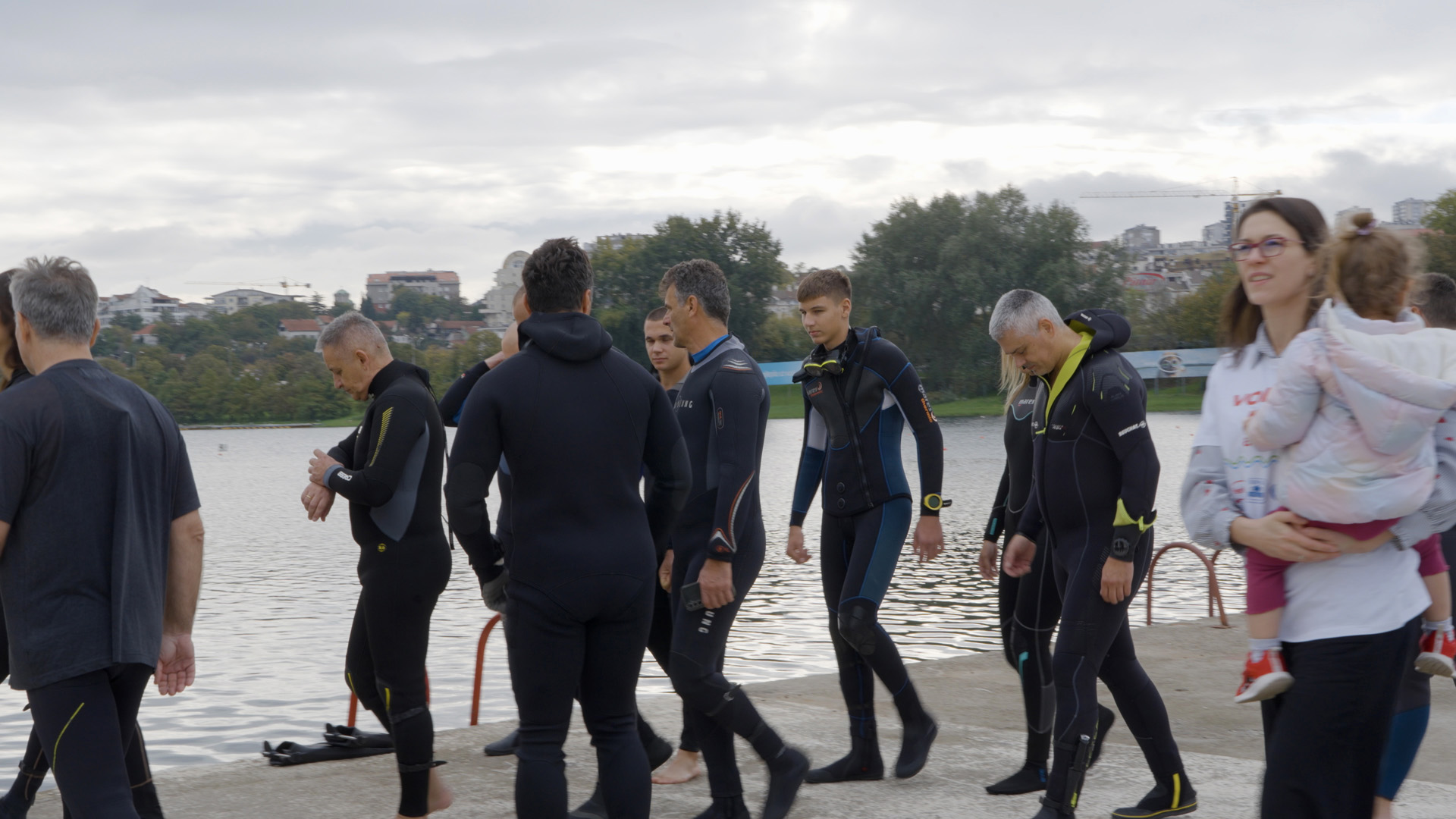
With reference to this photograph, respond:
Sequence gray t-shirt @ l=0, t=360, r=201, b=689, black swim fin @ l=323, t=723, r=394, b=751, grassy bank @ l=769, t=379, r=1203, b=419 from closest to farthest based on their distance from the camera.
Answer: gray t-shirt @ l=0, t=360, r=201, b=689 → black swim fin @ l=323, t=723, r=394, b=751 → grassy bank @ l=769, t=379, r=1203, b=419

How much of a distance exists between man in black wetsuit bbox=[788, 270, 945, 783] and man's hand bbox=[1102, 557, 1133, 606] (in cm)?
104

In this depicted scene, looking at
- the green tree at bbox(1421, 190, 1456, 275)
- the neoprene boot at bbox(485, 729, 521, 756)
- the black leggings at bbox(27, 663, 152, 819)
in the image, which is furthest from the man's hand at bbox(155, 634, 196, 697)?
the green tree at bbox(1421, 190, 1456, 275)

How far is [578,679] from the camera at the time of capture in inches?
147

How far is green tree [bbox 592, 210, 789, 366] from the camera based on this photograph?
95.4m

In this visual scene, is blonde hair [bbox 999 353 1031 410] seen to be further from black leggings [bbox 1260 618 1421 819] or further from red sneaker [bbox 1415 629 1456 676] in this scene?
black leggings [bbox 1260 618 1421 819]

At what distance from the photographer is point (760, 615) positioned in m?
11.8

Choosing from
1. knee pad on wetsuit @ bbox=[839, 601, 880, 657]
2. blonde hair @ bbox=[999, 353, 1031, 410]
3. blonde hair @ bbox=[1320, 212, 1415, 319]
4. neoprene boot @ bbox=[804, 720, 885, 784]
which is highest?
blonde hair @ bbox=[1320, 212, 1415, 319]

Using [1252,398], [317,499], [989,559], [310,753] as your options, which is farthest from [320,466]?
[1252,398]

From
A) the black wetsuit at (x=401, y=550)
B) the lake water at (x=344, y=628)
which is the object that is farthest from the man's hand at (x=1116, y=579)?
the lake water at (x=344, y=628)

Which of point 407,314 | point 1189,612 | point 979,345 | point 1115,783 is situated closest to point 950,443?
point 979,345

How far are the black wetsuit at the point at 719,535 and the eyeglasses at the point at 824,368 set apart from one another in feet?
2.13

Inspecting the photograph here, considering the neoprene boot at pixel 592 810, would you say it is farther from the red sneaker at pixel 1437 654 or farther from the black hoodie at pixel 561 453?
the red sneaker at pixel 1437 654

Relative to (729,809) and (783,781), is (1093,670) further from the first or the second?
(729,809)

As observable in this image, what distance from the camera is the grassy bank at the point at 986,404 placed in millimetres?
73375
